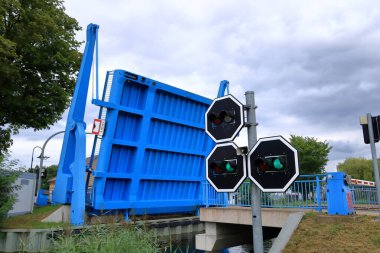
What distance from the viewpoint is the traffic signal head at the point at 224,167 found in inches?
145

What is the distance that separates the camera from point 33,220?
35.6 feet

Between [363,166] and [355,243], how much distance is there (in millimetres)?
42021

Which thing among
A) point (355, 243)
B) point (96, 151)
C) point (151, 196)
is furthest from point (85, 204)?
point (355, 243)

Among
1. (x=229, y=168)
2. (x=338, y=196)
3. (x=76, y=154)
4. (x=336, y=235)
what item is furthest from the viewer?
(x=76, y=154)

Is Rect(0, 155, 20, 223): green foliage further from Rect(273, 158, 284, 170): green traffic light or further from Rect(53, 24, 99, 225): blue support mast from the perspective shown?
Rect(273, 158, 284, 170): green traffic light

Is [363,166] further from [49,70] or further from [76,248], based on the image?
[76,248]

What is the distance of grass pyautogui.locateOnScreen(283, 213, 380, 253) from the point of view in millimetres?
5828

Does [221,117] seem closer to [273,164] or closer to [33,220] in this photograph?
[273,164]

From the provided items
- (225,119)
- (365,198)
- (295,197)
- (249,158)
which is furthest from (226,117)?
(365,198)

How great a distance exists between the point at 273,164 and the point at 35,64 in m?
14.3

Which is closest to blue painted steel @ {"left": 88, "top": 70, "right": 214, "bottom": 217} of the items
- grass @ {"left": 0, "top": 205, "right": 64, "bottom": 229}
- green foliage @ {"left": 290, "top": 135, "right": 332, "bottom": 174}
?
grass @ {"left": 0, "top": 205, "right": 64, "bottom": 229}

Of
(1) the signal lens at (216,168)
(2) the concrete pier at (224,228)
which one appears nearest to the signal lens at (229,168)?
(1) the signal lens at (216,168)

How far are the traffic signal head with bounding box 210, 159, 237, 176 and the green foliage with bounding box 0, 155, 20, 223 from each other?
856 cm

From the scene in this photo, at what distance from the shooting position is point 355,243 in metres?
5.92
